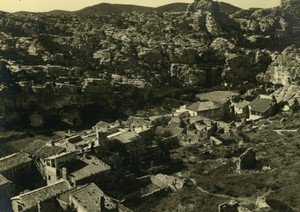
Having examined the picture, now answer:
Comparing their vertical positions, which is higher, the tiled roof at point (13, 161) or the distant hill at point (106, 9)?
the distant hill at point (106, 9)

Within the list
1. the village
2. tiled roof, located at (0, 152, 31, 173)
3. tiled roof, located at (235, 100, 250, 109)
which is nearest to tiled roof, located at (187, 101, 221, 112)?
tiled roof, located at (235, 100, 250, 109)

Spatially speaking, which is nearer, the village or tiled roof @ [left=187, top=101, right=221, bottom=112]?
the village

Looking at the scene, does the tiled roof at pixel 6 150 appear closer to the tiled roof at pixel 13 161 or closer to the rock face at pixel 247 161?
the tiled roof at pixel 13 161

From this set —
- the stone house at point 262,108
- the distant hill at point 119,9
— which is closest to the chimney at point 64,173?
the stone house at point 262,108

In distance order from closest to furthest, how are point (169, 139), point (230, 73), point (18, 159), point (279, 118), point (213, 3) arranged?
1. point (18, 159)
2. point (169, 139)
3. point (279, 118)
4. point (230, 73)
5. point (213, 3)

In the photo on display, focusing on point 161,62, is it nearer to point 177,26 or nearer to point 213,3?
point 177,26

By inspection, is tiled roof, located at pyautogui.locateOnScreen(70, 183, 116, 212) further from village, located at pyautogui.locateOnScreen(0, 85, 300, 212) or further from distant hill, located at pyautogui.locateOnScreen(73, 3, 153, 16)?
distant hill, located at pyautogui.locateOnScreen(73, 3, 153, 16)

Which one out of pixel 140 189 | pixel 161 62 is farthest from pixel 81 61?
pixel 140 189
